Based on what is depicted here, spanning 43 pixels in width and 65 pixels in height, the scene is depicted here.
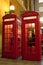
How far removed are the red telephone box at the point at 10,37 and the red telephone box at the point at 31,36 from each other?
0.47m

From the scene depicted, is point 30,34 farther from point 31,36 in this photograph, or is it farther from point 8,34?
point 8,34

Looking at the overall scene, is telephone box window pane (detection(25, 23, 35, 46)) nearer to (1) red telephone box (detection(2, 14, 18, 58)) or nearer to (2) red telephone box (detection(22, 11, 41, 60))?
(2) red telephone box (detection(22, 11, 41, 60))

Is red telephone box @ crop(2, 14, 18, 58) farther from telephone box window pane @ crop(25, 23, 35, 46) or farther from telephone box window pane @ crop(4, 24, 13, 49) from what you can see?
telephone box window pane @ crop(25, 23, 35, 46)

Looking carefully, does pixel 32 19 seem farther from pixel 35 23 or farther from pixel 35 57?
pixel 35 57

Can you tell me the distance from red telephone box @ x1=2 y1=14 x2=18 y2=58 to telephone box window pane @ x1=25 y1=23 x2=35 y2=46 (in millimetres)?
615

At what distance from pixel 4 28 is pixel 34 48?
185 centimetres

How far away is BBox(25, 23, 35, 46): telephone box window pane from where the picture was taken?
682cm

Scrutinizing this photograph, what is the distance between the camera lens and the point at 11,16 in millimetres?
7383

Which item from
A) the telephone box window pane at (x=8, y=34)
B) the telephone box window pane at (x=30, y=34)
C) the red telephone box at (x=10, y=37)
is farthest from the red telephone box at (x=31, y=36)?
the telephone box window pane at (x=8, y=34)

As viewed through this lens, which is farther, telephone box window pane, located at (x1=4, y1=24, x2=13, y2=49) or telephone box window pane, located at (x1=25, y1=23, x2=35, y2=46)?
telephone box window pane, located at (x1=4, y1=24, x2=13, y2=49)

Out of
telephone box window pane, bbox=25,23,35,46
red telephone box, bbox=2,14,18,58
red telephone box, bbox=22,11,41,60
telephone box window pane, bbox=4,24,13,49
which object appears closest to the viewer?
red telephone box, bbox=22,11,41,60

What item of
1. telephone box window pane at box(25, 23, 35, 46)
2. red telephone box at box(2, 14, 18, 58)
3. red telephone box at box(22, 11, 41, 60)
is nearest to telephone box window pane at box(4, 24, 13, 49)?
red telephone box at box(2, 14, 18, 58)

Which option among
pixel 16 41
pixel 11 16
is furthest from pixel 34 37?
pixel 11 16

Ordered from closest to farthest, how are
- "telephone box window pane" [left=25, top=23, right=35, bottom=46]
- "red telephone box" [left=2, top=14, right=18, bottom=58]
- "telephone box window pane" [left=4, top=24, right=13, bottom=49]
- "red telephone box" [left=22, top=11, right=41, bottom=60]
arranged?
"red telephone box" [left=22, top=11, right=41, bottom=60] → "telephone box window pane" [left=25, top=23, right=35, bottom=46] → "red telephone box" [left=2, top=14, right=18, bottom=58] → "telephone box window pane" [left=4, top=24, right=13, bottom=49]
